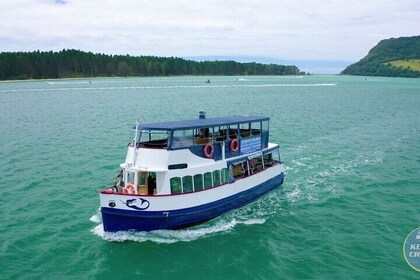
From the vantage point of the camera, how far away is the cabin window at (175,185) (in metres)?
21.5

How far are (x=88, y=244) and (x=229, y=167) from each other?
9576 millimetres

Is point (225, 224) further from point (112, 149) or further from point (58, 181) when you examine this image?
point (112, 149)

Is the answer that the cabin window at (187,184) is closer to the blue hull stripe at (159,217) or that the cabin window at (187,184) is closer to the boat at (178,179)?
the boat at (178,179)

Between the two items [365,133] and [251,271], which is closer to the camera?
[251,271]

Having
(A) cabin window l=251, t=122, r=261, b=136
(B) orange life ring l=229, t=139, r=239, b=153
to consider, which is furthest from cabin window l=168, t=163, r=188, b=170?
(A) cabin window l=251, t=122, r=261, b=136

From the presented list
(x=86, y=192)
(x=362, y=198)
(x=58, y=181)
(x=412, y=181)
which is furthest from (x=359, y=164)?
(x=58, y=181)

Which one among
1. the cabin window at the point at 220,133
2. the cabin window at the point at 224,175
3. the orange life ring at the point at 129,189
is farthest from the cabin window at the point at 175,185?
the cabin window at the point at 220,133

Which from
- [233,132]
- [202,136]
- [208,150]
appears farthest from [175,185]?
[233,132]

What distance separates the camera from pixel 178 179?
21.7 m

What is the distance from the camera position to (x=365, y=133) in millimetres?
49750

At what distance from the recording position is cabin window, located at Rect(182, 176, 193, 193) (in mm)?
21891

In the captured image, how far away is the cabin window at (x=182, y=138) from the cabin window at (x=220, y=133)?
8.40ft

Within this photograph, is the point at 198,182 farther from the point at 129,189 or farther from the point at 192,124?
the point at 129,189

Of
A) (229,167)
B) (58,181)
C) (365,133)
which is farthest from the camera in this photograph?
(365,133)
